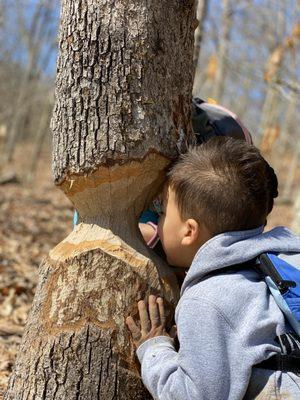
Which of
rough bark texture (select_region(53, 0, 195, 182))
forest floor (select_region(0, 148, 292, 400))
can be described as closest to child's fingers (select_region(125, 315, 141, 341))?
rough bark texture (select_region(53, 0, 195, 182))

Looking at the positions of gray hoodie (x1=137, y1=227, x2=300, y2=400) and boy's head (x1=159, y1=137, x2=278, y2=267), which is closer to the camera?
gray hoodie (x1=137, y1=227, x2=300, y2=400)

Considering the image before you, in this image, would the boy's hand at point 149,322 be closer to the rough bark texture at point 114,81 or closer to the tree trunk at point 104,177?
the tree trunk at point 104,177

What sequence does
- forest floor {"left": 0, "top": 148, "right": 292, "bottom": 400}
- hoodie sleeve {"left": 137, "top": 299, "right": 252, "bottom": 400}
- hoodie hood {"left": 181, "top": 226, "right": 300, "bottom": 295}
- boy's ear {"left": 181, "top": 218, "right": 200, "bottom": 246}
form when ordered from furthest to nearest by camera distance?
forest floor {"left": 0, "top": 148, "right": 292, "bottom": 400}, boy's ear {"left": 181, "top": 218, "right": 200, "bottom": 246}, hoodie hood {"left": 181, "top": 226, "right": 300, "bottom": 295}, hoodie sleeve {"left": 137, "top": 299, "right": 252, "bottom": 400}

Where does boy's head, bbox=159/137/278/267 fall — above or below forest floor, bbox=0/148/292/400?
above

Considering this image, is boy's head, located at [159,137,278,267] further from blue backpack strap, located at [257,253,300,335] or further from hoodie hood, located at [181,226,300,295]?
blue backpack strap, located at [257,253,300,335]

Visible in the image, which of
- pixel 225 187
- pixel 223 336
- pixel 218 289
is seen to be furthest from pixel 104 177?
pixel 223 336

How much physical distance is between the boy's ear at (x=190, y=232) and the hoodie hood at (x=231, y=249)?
0.08 metres

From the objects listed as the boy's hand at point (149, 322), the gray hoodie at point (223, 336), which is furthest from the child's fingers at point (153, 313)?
the gray hoodie at point (223, 336)

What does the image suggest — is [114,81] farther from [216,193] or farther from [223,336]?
[223,336]

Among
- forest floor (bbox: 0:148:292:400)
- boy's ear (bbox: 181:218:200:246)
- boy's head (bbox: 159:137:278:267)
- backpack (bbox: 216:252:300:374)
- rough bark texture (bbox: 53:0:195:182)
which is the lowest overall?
forest floor (bbox: 0:148:292:400)

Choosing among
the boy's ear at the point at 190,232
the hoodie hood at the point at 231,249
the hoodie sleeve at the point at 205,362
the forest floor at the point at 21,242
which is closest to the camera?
the hoodie sleeve at the point at 205,362

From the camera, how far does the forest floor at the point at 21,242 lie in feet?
11.5

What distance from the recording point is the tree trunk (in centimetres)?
193

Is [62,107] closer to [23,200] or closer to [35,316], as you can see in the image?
[35,316]
